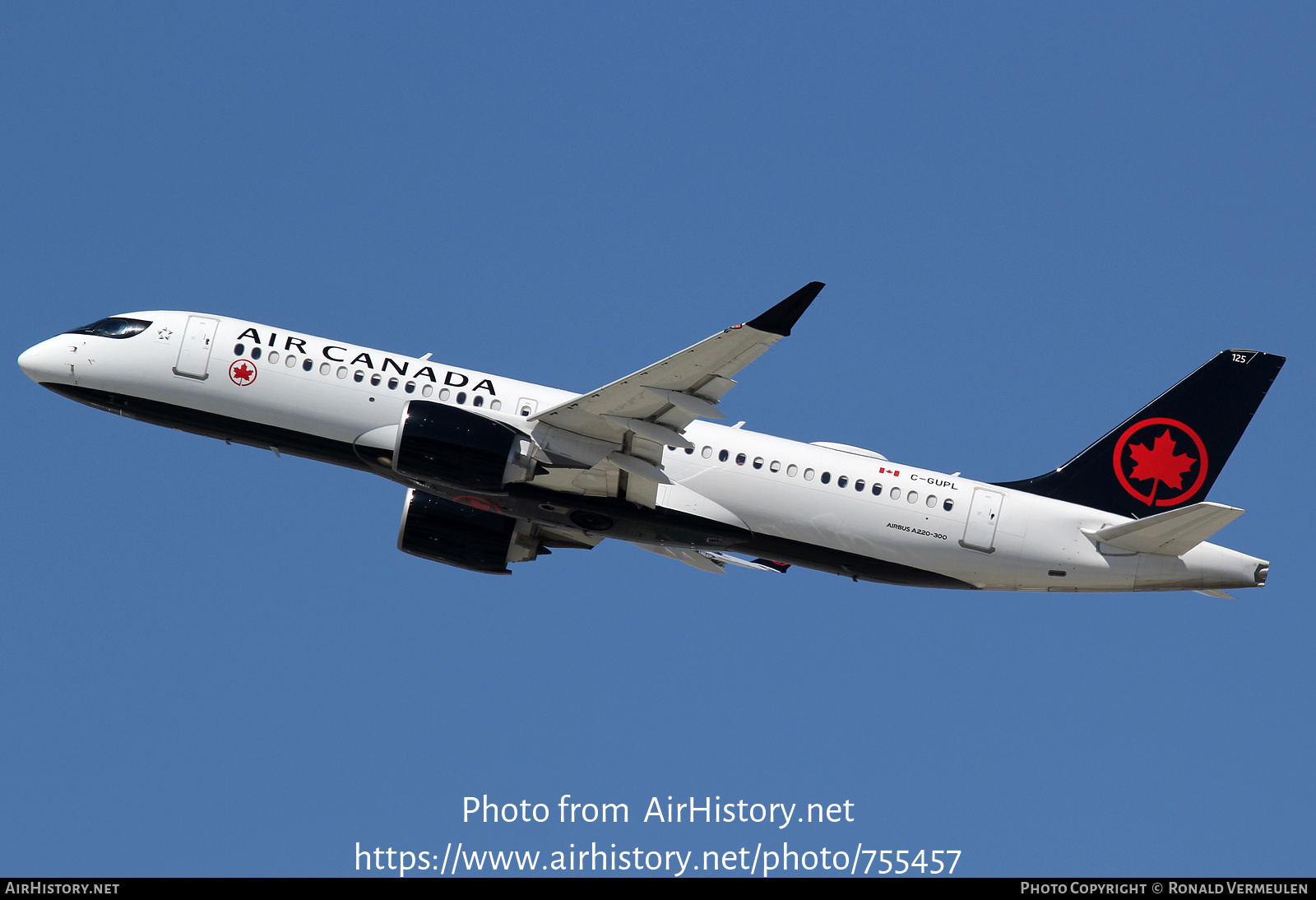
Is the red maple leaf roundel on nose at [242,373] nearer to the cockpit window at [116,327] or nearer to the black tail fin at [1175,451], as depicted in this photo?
the cockpit window at [116,327]

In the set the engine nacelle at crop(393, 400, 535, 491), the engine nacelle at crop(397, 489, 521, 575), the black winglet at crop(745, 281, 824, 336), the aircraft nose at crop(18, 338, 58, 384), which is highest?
the black winglet at crop(745, 281, 824, 336)

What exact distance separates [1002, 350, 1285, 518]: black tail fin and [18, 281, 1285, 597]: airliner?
0.05m

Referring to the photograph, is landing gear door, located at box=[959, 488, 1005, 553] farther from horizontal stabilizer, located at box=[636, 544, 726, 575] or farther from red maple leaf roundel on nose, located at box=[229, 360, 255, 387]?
red maple leaf roundel on nose, located at box=[229, 360, 255, 387]

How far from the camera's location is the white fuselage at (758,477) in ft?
120

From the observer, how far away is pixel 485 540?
40938 mm

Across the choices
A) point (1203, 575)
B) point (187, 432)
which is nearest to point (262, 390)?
point (187, 432)

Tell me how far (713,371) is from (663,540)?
271 inches

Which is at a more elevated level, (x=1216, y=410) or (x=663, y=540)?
(x=1216, y=410)

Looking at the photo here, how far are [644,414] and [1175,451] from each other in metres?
15.4

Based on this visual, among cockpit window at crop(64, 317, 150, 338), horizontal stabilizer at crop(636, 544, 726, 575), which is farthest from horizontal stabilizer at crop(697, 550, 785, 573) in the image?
cockpit window at crop(64, 317, 150, 338)

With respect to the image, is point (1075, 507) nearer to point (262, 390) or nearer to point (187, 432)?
point (262, 390)

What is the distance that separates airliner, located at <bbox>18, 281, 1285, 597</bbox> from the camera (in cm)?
3525

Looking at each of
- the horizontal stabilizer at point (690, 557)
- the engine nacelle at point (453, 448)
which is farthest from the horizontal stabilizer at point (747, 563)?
the engine nacelle at point (453, 448)
